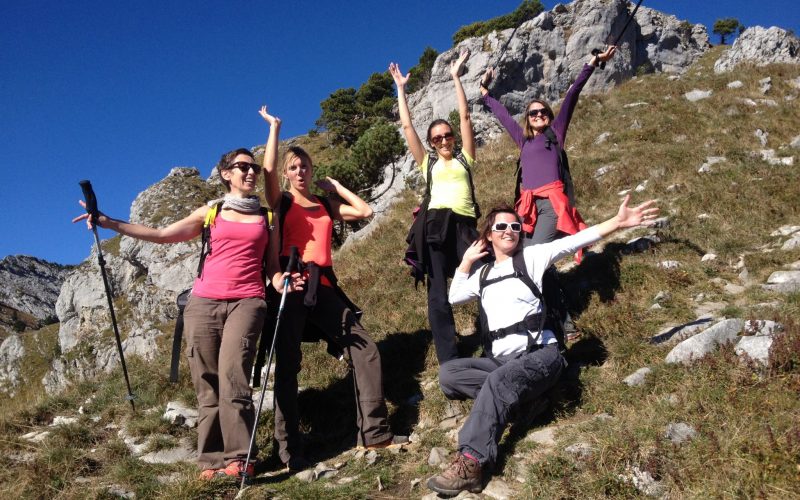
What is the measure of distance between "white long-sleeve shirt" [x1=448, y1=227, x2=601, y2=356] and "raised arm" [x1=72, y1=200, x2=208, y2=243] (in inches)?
119

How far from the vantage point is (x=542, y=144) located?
6867 mm

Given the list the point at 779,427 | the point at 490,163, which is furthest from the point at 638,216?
the point at 490,163

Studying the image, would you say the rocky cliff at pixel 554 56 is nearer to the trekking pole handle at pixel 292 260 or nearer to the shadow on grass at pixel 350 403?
the shadow on grass at pixel 350 403

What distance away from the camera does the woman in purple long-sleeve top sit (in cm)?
657

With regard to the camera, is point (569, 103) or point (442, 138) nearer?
point (442, 138)

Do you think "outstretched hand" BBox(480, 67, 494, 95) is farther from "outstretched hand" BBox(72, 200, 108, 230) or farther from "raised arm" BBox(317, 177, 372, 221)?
Result: "outstretched hand" BBox(72, 200, 108, 230)

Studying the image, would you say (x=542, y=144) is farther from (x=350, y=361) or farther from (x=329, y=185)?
(x=350, y=361)

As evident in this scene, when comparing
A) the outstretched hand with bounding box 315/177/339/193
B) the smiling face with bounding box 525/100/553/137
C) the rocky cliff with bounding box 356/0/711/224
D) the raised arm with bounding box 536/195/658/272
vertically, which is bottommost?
the raised arm with bounding box 536/195/658/272

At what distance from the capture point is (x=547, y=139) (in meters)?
6.80

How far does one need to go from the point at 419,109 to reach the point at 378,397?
44483 millimetres

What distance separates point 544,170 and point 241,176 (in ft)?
13.0

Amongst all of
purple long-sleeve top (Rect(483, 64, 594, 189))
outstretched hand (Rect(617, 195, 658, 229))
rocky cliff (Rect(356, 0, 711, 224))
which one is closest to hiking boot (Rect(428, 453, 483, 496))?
outstretched hand (Rect(617, 195, 658, 229))

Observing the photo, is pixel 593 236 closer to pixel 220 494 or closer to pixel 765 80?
pixel 220 494

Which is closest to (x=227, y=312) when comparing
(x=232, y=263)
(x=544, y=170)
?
(x=232, y=263)
